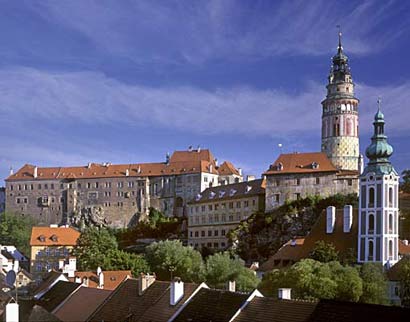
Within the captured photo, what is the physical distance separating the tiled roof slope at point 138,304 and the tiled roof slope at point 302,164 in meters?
59.2

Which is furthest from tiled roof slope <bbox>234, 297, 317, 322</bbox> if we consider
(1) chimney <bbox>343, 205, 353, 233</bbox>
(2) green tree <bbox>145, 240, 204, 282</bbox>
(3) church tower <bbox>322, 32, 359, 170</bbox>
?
(3) church tower <bbox>322, 32, 359, 170</bbox>

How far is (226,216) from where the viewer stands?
9612 cm

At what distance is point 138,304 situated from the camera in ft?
101

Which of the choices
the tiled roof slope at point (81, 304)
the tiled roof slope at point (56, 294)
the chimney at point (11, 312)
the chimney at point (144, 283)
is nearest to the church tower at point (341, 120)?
the tiled roof slope at point (56, 294)

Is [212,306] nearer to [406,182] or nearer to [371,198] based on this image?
[371,198]

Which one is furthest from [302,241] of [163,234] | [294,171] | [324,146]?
[163,234]

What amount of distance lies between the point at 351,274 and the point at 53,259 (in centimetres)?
5039

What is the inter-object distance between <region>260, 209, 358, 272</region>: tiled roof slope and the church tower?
28.4m

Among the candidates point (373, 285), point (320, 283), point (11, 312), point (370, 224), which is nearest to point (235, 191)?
point (370, 224)

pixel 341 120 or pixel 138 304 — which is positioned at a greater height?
pixel 341 120

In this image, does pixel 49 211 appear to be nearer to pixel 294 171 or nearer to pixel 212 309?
pixel 294 171

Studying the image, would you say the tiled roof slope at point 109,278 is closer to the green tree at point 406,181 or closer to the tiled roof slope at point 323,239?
the tiled roof slope at point 323,239

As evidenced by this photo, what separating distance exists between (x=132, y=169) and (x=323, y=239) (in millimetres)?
60731

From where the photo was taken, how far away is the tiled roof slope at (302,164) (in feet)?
294
